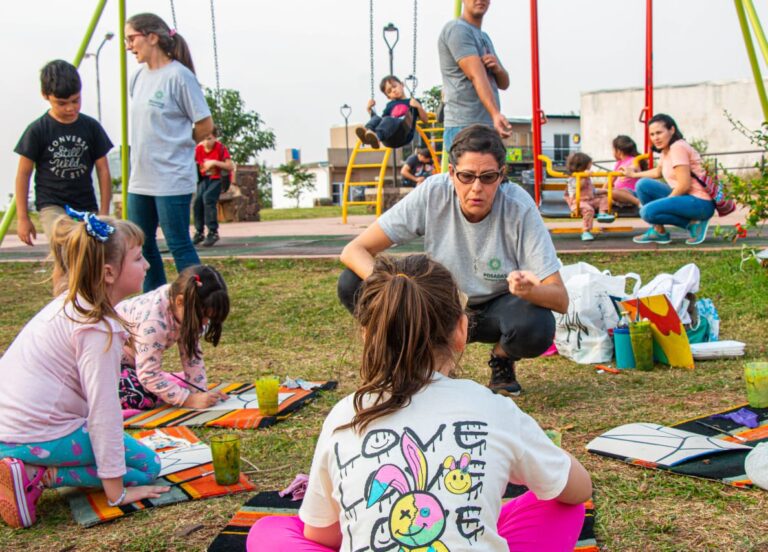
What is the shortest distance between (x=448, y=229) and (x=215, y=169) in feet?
20.8

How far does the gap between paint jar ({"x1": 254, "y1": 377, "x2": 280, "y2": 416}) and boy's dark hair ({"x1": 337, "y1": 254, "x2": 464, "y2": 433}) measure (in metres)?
1.78

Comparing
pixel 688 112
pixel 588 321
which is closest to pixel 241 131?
pixel 688 112

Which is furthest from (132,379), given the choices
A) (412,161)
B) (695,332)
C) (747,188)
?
(412,161)

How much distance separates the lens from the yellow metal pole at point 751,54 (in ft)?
19.3

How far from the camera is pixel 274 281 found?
662 centimetres

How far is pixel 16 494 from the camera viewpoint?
2.41 m

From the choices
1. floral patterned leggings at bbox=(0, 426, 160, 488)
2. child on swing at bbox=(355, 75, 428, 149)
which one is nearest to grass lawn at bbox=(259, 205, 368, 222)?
child on swing at bbox=(355, 75, 428, 149)

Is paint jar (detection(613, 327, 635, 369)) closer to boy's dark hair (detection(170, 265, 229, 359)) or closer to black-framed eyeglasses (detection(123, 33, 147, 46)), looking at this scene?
boy's dark hair (detection(170, 265, 229, 359))

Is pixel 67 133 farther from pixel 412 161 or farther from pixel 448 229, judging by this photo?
pixel 412 161

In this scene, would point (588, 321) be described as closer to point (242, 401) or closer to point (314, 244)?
point (242, 401)

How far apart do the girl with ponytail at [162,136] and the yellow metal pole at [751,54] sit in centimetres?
378

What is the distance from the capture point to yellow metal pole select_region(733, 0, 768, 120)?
232 inches

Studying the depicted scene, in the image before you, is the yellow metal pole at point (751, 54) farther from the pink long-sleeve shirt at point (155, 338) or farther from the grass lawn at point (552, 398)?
the pink long-sleeve shirt at point (155, 338)

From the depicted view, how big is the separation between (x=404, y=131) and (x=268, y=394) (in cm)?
668
